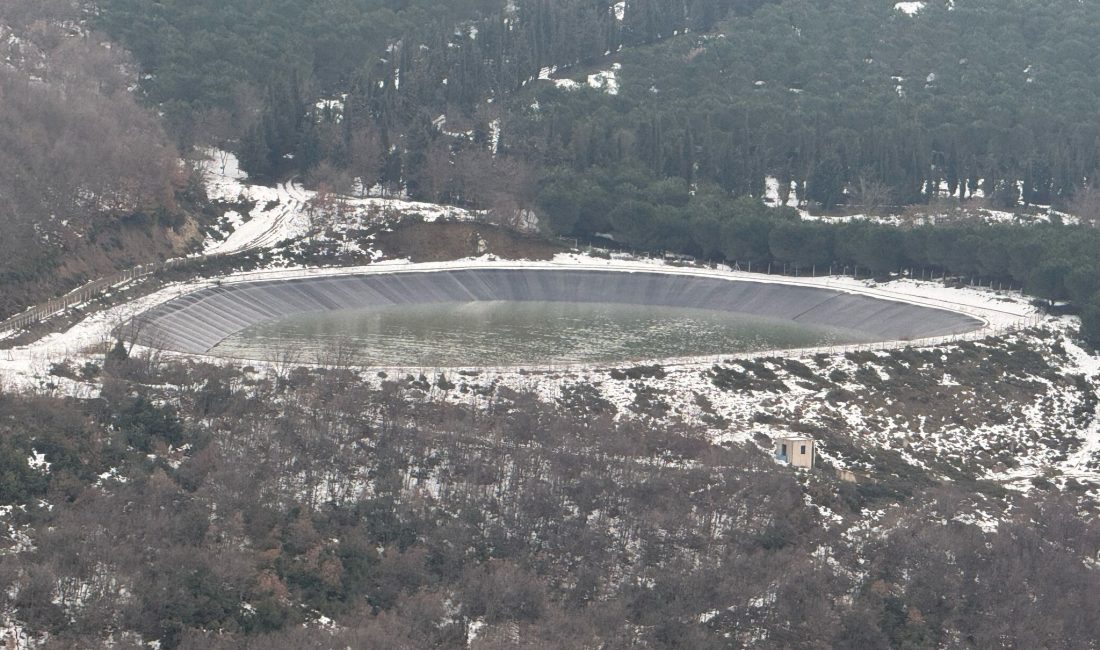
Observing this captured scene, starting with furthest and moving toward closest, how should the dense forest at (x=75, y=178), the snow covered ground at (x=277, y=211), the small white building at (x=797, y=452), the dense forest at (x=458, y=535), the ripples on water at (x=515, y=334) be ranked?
the snow covered ground at (x=277, y=211) < the dense forest at (x=75, y=178) < the ripples on water at (x=515, y=334) < the small white building at (x=797, y=452) < the dense forest at (x=458, y=535)

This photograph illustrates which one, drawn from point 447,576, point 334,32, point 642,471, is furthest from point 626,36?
point 447,576

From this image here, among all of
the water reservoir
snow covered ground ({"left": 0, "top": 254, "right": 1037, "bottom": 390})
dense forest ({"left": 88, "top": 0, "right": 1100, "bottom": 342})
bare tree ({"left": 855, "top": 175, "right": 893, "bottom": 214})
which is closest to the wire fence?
snow covered ground ({"left": 0, "top": 254, "right": 1037, "bottom": 390})

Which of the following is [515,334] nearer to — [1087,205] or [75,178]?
[75,178]

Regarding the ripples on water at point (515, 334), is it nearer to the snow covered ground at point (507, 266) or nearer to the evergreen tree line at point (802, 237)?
the snow covered ground at point (507, 266)

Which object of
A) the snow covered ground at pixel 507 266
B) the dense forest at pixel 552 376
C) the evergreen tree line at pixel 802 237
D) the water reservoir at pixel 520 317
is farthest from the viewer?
the evergreen tree line at pixel 802 237

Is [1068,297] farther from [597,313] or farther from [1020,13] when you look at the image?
[1020,13]

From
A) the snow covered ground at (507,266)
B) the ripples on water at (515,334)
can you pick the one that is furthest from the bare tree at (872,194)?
the ripples on water at (515,334)
